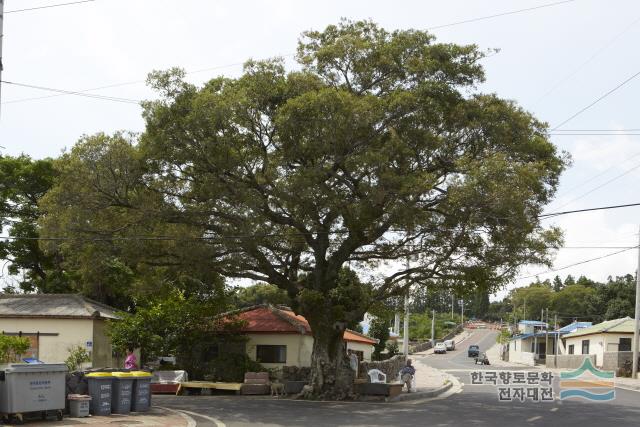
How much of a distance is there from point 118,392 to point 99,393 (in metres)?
0.73

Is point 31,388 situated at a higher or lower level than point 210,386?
higher

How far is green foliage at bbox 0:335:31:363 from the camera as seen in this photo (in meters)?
24.3

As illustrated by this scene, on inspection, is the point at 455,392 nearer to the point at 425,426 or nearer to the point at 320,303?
the point at 320,303

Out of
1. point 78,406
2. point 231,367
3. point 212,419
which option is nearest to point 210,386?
point 231,367

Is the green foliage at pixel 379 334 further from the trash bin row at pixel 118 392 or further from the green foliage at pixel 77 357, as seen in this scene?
the trash bin row at pixel 118 392

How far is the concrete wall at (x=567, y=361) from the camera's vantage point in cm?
6088

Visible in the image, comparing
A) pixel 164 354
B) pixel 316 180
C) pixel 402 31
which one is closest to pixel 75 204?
pixel 316 180

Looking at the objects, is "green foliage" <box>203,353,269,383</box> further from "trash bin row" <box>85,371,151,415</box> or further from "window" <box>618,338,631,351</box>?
"window" <box>618,338,631,351</box>

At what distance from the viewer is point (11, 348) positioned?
26.0 m

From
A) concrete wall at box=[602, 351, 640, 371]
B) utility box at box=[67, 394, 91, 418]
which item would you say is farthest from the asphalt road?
concrete wall at box=[602, 351, 640, 371]

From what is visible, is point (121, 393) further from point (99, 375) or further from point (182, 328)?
point (182, 328)

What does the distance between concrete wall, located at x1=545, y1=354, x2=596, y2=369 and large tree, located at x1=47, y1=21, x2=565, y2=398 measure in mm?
38063

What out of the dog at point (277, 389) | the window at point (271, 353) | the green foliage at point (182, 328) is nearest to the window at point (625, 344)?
the window at point (271, 353)

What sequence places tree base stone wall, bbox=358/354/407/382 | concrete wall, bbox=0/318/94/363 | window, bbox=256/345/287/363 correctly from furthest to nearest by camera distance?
tree base stone wall, bbox=358/354/407/382 → window, bbox=256/345/287/363 → concrete wall, bbox=0/318/94/363
